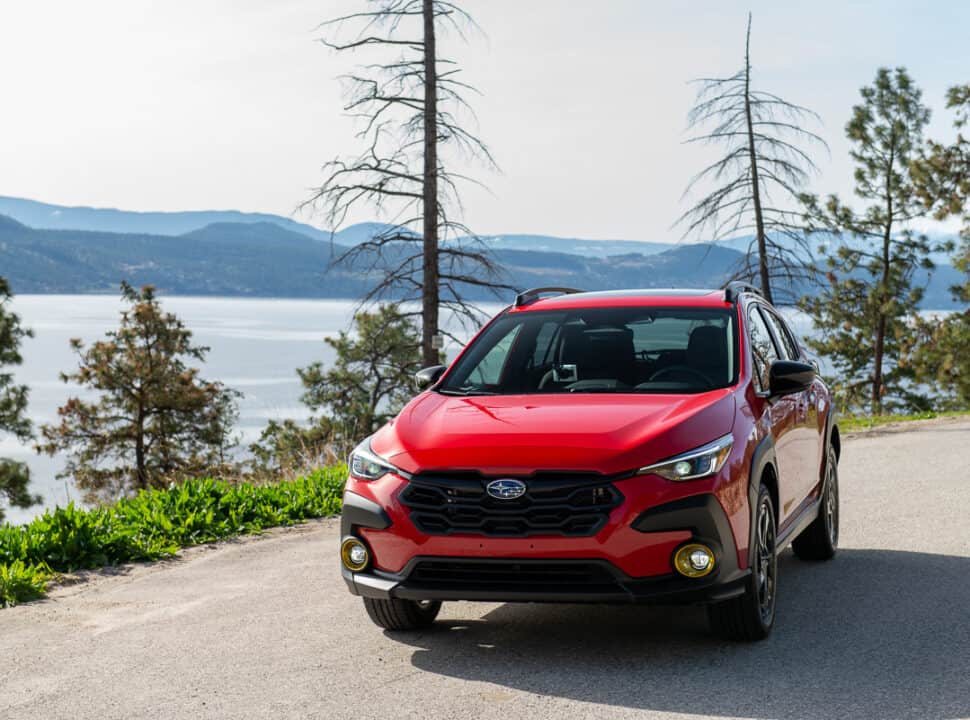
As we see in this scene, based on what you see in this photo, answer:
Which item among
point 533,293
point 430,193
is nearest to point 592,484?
point 533,293

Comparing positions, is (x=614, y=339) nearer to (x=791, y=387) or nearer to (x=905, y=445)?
(x=791, y=387)

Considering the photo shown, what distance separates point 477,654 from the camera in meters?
5.79

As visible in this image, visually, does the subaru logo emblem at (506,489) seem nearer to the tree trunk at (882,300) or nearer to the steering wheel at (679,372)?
the steering wheel at (679,372)

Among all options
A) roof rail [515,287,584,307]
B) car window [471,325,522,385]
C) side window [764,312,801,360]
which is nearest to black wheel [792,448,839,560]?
side window [764,312,801,360]

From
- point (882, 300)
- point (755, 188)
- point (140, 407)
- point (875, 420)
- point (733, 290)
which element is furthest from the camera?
point (140, 407)

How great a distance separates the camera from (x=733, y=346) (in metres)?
6.65

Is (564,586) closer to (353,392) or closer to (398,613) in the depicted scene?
(398,613)

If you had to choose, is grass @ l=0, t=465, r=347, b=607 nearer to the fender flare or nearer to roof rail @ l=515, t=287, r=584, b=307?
roof rail @ l=515, t=287, r=584, b=307

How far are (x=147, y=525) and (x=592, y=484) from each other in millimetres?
5524

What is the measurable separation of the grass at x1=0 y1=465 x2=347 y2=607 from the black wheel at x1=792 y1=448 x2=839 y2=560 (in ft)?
14.8

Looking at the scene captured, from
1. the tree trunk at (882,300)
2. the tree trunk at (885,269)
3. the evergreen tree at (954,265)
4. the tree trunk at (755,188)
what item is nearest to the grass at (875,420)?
the tree trunk at (755,188)

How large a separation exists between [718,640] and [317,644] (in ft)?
6.53

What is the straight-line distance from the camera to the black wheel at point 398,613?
6.11 meters

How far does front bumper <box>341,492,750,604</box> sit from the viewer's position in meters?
5.24
